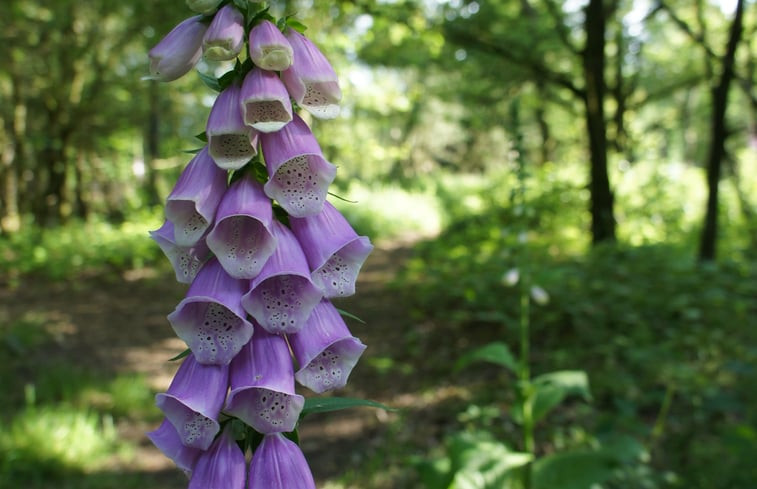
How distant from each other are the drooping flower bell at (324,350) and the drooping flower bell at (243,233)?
0.16 m

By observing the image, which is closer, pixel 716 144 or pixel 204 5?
pixel 204 5

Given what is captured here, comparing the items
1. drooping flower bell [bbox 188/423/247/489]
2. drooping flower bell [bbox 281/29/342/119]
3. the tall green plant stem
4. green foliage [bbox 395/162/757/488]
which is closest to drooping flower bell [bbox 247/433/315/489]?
drooping flower bell [bbox 188/423/247/489]

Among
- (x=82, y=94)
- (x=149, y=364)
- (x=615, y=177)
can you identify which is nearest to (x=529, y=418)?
(x=149, y=364)

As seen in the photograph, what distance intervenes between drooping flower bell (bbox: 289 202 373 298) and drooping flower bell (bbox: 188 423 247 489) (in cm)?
33

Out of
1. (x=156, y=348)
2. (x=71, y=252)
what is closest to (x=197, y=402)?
(x=156, y=348)

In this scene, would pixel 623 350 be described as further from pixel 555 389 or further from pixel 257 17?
pixel 257 17

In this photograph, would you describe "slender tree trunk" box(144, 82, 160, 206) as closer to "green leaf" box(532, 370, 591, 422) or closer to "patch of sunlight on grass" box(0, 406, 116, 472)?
"patch of sunlight on grass" box(0, 406, 116, 472)

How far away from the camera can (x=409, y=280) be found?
874 centimetres

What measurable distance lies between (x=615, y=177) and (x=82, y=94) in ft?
42.0

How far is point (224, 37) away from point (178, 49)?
136mm

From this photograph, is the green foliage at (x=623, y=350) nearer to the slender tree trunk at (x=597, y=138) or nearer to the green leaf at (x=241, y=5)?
the slender tree trunk at (x=597, y=138)

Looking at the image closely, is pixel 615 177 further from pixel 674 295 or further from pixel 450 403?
pixel 450 403

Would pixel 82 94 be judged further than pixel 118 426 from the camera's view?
Yes

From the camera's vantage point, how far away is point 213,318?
3.31 ft
